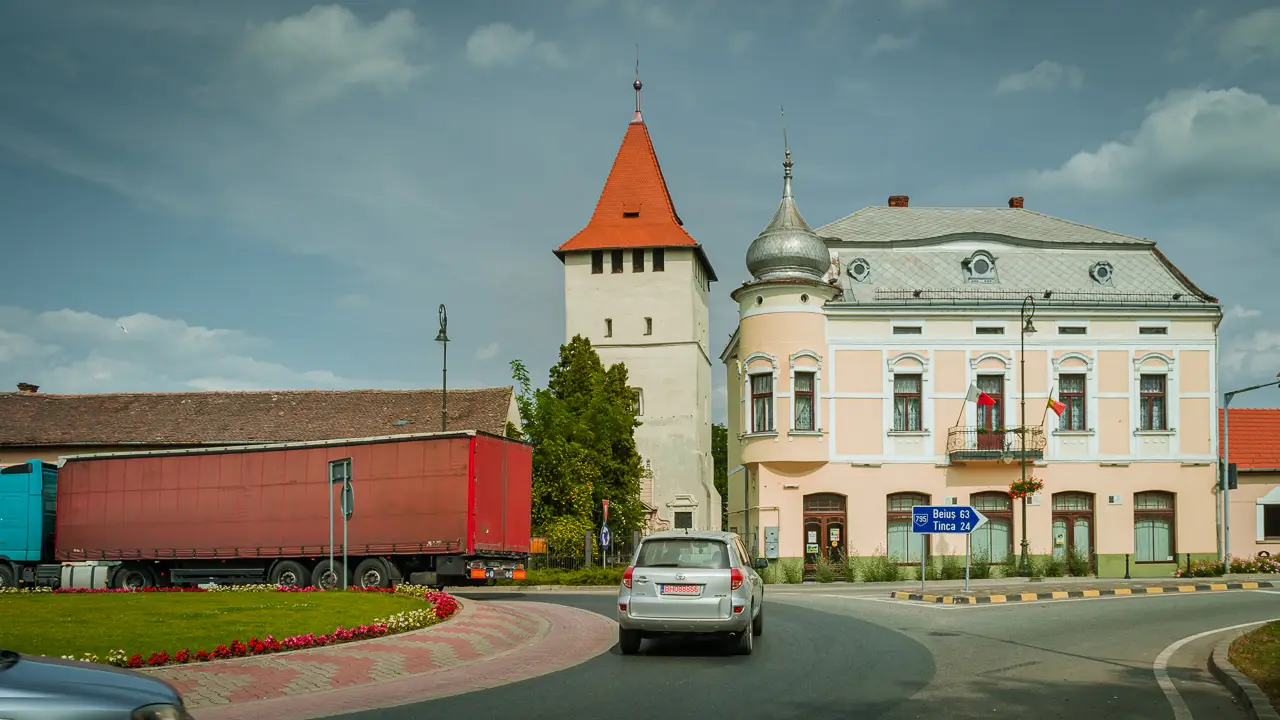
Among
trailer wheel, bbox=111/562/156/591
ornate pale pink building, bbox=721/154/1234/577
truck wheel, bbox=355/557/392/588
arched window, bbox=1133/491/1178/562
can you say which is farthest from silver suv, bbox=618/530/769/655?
arched window, bbox=1133/491/1178/562

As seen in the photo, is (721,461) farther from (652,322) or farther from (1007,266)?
(1007,266)

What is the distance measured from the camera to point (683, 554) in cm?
1605

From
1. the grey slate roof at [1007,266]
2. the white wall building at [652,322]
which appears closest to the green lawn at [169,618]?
the grey slate roof at [1007,266]

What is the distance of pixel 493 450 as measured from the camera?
94.8 feet

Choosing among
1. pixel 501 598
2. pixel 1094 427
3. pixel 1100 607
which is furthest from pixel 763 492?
pixel 1100 607

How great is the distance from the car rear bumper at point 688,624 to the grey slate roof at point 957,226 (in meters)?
31.2

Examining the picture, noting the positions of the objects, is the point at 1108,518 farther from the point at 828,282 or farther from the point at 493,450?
the point at 493,450

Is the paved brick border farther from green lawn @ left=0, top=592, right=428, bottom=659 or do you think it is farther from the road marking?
the road marking

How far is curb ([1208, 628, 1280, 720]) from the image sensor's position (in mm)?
10391

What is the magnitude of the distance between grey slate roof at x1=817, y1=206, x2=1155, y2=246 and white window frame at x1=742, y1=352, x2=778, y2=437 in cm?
584

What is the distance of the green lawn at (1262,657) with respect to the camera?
11.8 metres

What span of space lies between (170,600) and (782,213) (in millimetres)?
28368

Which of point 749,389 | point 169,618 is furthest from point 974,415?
point 169,618

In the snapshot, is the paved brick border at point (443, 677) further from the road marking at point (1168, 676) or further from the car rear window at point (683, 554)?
the road marking at point (1168, 676)
